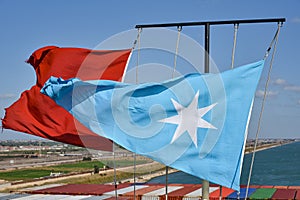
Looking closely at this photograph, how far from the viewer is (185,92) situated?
8711 millimetres

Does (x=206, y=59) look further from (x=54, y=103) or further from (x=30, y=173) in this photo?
(x=30, y=173)

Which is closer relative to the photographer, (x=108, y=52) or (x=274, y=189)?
(x=108, y=52)

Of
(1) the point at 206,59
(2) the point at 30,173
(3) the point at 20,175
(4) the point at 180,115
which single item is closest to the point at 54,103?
(4) the point at 180,115

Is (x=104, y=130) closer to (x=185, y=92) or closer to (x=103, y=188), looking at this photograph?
(x=185, y=92)

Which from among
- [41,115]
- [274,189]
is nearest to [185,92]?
[41,115]

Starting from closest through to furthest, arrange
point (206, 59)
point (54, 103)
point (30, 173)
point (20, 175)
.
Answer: point (206, 59) < point (54, 103) < point (20, 175) < point (30, 173)

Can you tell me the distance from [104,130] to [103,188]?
1925cm

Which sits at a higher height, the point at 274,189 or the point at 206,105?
the point at 206,105

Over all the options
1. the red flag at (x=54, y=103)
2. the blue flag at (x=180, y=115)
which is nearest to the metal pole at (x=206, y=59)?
the blue flag at (x=180, y=115)

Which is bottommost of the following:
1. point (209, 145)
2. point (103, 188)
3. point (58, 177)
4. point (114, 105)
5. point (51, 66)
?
point (58, 177)

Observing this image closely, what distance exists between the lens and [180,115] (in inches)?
344

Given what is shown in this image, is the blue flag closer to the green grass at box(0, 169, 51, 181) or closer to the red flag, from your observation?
the red flag

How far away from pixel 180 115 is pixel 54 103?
2.78m

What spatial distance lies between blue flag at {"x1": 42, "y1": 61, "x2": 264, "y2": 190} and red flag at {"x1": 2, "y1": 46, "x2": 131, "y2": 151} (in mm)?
974
